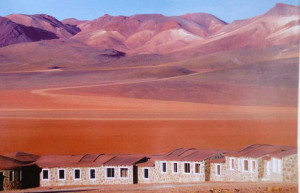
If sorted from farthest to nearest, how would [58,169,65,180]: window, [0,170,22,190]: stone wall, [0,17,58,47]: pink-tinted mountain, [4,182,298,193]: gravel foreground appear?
[0,17,58,47]: pink-tinted mountain, [58,169,65,180]: window, [0,170,22,190]: stone wall, [4,182,298,193]: gravel foreground

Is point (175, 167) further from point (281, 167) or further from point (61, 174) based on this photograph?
point (61, 174)

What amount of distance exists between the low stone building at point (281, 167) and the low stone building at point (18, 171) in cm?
420

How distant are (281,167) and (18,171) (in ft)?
15.6

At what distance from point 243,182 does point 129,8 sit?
387 cm

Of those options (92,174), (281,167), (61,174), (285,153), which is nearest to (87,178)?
(92,174)

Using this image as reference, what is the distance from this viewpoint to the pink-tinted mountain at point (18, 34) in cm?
1049

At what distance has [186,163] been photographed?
10.4 m

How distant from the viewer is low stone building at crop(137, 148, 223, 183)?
410 inches

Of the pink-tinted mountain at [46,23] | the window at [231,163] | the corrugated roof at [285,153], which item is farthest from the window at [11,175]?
the corrugated roof at [285,153]

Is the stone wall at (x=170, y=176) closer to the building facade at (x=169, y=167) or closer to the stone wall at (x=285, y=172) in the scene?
the building facade at (x=169, y=167)

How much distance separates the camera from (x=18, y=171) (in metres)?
10.1

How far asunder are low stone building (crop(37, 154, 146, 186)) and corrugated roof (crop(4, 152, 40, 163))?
1.09ft

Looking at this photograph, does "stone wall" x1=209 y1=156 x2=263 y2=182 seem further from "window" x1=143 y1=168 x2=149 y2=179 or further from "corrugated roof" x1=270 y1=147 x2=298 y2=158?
"window" x1=143 y1=168 x2=149 y2=179

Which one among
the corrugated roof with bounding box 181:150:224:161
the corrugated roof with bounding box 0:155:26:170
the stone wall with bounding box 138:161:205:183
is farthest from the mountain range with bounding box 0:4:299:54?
the stone wall with bounding box 138:161:205:183
